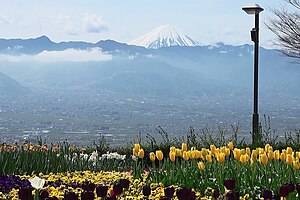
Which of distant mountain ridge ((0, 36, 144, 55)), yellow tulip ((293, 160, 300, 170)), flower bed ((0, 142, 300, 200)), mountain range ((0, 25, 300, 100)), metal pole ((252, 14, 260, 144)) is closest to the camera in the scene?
flower bed ((0, 142, 300, 200))

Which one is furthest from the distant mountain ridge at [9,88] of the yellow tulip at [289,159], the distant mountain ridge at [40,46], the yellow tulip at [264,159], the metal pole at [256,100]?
the yellow tulip at [289,159]

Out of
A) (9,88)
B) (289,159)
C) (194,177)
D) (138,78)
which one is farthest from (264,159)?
(138,78)

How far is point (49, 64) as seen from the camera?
465 feet

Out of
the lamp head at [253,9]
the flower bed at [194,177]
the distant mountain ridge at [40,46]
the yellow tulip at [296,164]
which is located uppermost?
the distant mountain ridge at [40,46]

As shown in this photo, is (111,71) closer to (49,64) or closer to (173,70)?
(173,70)

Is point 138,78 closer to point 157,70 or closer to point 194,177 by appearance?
point 157,70

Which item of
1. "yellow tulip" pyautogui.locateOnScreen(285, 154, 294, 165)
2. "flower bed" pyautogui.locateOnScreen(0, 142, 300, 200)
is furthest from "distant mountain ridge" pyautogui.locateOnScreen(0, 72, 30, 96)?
"yellow tulip" pyautogui.locateOnScreen(285, 154, 294, 165)

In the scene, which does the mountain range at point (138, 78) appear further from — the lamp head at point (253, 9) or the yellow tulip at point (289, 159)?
the yellow tulip at point (289, 159)

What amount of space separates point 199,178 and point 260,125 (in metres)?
6.97

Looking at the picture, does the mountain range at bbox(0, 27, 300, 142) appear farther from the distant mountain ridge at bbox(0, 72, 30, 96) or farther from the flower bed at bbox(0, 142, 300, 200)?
the flower bed at bbox(0, 142, 300, 200)

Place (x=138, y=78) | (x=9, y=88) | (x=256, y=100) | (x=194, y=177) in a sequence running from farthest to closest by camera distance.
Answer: (x=138, y=78) → (x=9, y=88) → (x=256, y=100) → (x=194, y=177)

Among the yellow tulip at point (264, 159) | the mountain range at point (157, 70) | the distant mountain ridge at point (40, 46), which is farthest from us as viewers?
the distant mountain ridge at point (40, 46)

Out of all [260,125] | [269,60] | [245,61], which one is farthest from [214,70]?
[260,125]

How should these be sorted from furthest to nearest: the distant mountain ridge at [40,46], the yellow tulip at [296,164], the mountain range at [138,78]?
the distant mountain ridge at [40,46]
the mountain range at [138,78]
the yellow tulip at [296,164]
